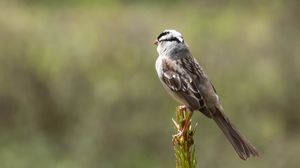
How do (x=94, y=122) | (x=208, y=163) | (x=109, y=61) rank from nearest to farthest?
(x=208, y=163)
(x=94, y=122)
(x=109, y=61)

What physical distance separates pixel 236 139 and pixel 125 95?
24.9 ft

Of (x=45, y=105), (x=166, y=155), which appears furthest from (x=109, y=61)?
(x=166, y=155)

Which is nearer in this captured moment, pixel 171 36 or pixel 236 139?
pixel 236 139

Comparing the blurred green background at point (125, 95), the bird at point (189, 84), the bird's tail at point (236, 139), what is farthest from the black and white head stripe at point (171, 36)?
the blurred green background at point (125, 95)

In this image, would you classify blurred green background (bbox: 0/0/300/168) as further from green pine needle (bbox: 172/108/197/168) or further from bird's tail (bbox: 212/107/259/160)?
green pine needle (bbox: 172/108/197/168)

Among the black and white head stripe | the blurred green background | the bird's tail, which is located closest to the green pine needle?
the bird's tail

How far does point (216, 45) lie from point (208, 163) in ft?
11.1

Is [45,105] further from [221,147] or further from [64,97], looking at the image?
[221,147]

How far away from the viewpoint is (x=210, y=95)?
21.0 feet

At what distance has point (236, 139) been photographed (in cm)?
604

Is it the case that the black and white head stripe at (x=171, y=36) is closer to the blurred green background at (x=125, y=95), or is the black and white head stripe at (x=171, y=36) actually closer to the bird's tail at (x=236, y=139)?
the bird's tail at (x=236, y=139)

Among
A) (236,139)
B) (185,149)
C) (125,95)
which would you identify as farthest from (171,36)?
(125,95)

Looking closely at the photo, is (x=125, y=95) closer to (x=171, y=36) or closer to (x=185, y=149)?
(x=171, y=36)

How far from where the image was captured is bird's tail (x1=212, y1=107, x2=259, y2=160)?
19.3 ft
